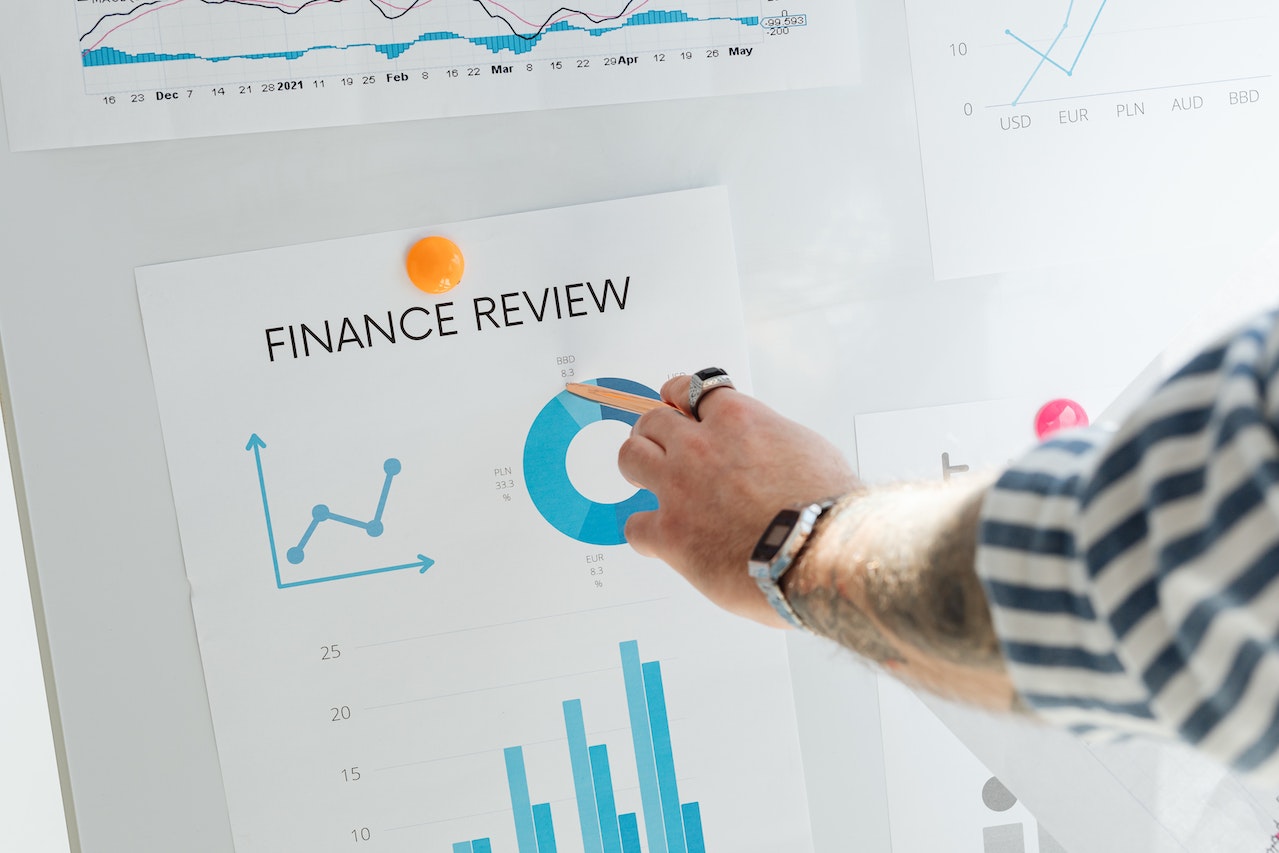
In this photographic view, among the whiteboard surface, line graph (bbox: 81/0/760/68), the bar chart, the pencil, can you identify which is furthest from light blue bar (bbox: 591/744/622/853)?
line graph (bbox: 81/0/760/68)

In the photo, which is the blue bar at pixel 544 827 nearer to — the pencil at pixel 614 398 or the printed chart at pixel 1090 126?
the pencil at pixel 614 398

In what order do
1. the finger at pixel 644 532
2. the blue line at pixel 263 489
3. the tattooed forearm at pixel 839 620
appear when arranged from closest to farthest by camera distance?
the tattooed forearm at pixel 839 620
the finger at pixel 644 532
the blue line at pixel 263 489

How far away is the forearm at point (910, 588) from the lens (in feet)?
1.20

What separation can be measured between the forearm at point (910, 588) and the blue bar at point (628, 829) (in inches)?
12.7

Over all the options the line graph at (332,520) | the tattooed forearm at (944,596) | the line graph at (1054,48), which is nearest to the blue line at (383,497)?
the line graph at (332,520)

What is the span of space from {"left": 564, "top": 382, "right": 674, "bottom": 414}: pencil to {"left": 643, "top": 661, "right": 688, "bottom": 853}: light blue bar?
186mm

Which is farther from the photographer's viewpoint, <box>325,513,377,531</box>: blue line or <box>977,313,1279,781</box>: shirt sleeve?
<box>325,513,377,531</box>: blue line

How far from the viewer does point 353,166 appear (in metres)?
0.65

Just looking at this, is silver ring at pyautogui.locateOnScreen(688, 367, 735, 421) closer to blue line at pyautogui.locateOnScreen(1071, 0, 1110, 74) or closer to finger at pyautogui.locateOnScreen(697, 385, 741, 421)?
finger at pyautogui.locateOnScreen(697, 385, 741, 421)

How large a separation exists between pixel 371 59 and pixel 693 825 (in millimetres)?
571

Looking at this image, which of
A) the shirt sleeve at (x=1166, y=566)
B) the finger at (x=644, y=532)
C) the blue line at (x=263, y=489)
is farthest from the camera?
the blue line at (x=263, y=489)

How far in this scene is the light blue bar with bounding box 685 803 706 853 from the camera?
0.70m

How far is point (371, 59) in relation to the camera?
2.08 feet

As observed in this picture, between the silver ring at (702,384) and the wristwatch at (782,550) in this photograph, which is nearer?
the wristwatch at (782,550)
